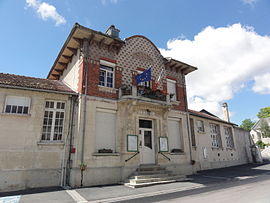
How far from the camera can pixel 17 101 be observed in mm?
8586

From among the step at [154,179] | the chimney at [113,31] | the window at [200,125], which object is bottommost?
the step at [154,179]

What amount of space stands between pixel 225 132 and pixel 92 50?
1622 cm

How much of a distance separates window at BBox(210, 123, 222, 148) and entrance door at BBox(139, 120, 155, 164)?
8194 millimetres

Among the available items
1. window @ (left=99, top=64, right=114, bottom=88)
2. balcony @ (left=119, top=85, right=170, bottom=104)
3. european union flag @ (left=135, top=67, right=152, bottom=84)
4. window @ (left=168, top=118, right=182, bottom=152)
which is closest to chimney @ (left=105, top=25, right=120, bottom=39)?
window @ (left=99, top=64, right=114, bottom=88)

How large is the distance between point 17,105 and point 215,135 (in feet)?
54.1

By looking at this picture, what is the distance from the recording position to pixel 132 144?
995cm

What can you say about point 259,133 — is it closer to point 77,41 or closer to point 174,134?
point 174,134

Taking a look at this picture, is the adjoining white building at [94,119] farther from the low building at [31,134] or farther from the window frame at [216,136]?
the window frame at [216,136]

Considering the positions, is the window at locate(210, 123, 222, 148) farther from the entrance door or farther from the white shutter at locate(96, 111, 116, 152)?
the white shutter at locate(96, 111, 116, 152)

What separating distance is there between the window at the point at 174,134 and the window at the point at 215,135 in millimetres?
5614

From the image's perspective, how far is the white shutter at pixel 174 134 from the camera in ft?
40.0

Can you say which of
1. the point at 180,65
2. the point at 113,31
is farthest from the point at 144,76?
the point at 180,65

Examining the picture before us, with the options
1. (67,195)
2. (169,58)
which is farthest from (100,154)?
(169,58)

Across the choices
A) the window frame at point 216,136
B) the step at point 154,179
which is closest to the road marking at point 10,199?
the step at point 154,179
